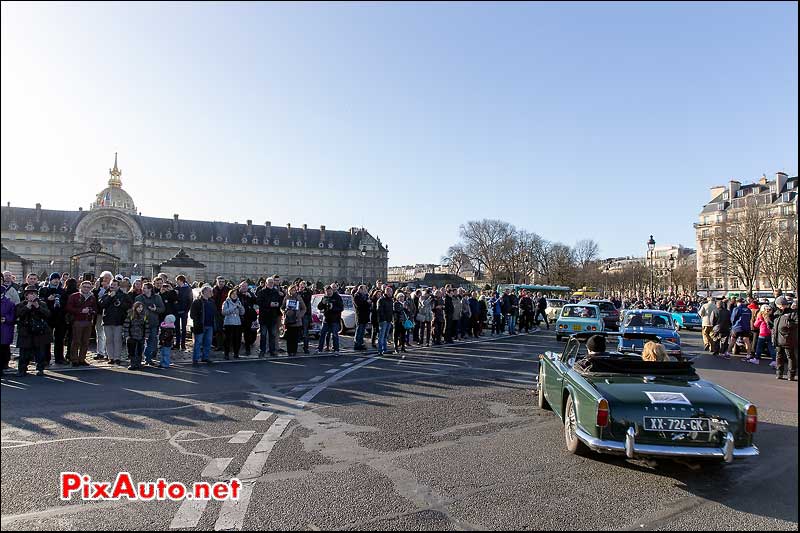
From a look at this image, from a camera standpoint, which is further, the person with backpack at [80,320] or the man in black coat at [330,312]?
the man in black coat at [330,312]

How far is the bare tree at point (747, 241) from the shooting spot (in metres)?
56.2

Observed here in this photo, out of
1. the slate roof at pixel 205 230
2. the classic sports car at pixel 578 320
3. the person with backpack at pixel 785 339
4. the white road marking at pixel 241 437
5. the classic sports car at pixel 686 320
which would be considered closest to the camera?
the white road marking at pixel 241 437

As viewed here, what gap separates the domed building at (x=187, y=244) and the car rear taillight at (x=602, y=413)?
297 ft

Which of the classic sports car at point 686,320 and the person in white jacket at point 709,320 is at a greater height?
the person in white jacket at point 709,320

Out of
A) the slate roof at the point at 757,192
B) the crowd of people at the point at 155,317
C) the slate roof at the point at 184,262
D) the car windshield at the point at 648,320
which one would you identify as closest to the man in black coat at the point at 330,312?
the crowd of people at the point at 155,317

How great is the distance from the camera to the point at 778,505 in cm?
475

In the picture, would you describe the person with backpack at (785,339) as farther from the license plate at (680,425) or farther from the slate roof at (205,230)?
the slate roof at (205,230)

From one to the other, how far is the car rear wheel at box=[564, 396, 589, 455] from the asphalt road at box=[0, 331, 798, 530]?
0.40 feet

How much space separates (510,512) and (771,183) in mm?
101713

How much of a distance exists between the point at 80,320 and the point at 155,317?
1541mm

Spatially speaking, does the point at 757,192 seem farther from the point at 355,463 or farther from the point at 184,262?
the point at 355,463

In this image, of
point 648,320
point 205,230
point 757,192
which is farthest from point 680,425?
point 205,230

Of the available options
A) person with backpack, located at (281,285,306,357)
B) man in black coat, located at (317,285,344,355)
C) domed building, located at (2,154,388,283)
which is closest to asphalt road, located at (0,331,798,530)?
person with backpack, located at (281,285,306,357)

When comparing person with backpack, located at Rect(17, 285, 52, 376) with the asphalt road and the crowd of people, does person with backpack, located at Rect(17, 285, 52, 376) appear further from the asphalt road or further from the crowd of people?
the asphalt road
